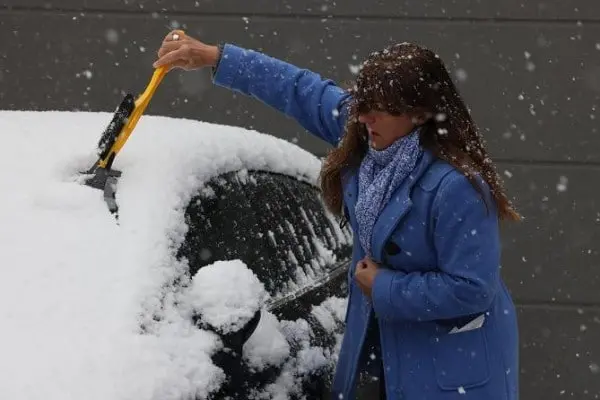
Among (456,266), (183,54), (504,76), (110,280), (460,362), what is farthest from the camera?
(504,76)

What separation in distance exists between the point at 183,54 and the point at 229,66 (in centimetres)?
18

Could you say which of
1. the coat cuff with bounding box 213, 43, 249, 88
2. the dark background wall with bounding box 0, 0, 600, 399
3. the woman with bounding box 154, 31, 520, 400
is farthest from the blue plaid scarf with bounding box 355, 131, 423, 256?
the dark background wall with bounding box 0, 0, 600, 399

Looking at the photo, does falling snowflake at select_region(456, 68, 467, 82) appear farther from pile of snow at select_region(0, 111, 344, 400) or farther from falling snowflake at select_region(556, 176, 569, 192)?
pile of snow at select_region(0, 111, 344, 400)

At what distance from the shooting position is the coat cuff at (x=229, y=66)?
112 inches

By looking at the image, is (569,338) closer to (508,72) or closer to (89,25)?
(508,72)

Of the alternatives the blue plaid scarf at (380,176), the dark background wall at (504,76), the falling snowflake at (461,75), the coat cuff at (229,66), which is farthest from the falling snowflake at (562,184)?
the blue plaid scarf at (380,176)

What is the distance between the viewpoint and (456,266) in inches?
87.0

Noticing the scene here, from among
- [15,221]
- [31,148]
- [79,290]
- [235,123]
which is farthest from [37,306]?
[235,123]

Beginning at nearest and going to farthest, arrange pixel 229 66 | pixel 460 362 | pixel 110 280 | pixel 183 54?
pixel 110 280
pixel 460 362
pixel 183 54
pixel 229 66

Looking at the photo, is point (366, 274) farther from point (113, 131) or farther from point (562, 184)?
point (562, 184)

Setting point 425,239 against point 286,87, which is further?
point 286,87

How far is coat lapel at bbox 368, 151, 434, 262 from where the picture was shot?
2273 millimetres

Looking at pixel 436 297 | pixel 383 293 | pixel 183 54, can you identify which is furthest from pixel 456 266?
pixel 183 54

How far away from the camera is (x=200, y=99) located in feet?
18.6
